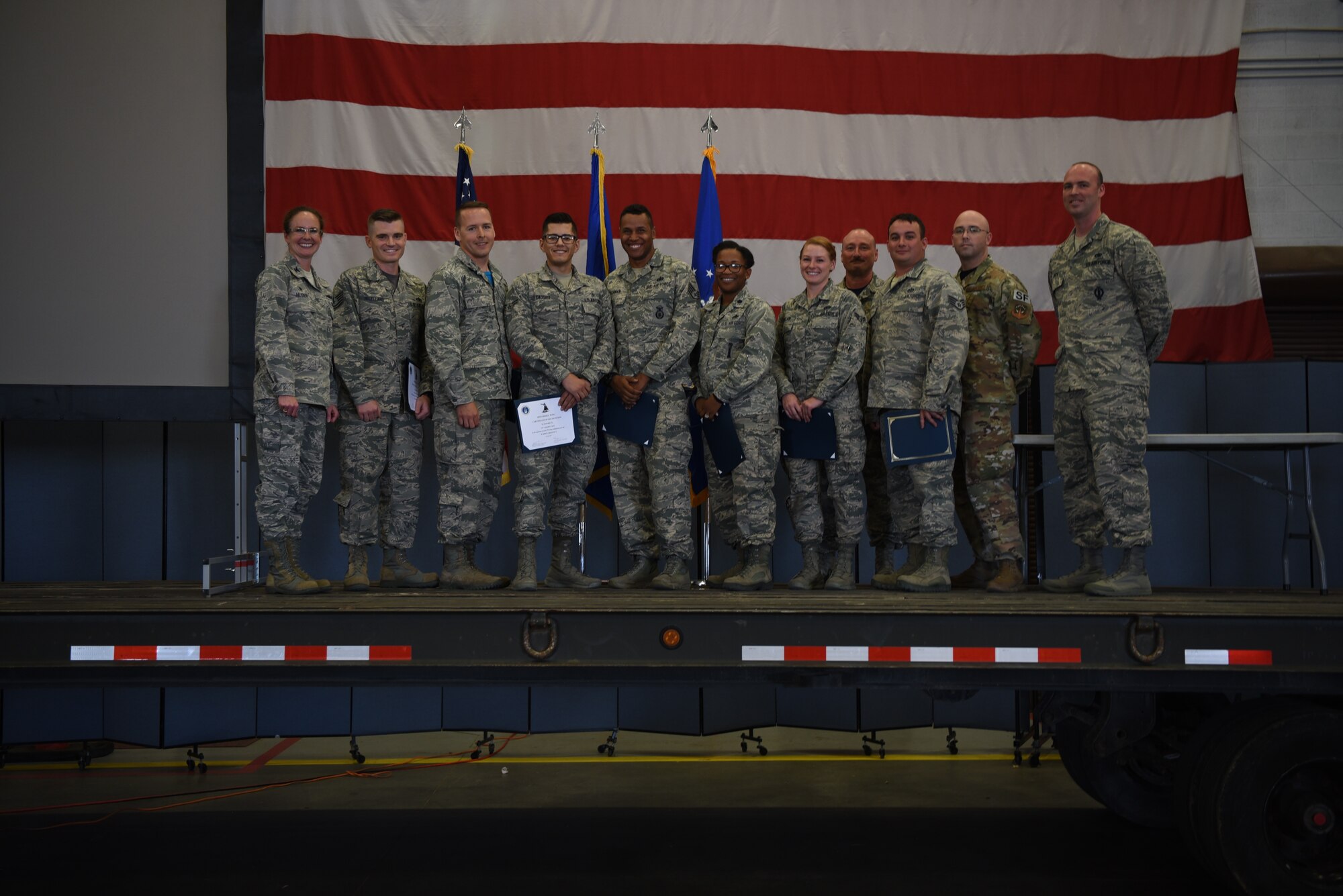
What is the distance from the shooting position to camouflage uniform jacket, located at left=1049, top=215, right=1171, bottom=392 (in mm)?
3779

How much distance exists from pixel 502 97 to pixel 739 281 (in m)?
→ 2.67

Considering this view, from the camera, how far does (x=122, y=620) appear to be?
2.95 m

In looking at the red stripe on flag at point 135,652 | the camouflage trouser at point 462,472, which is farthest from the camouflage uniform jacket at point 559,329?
the red stripe on flag at point 135,652

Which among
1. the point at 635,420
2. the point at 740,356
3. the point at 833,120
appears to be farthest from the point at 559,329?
the point at 833,120

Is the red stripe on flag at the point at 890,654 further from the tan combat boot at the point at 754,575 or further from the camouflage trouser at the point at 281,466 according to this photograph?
the camouflage trouser at the point at 281,466

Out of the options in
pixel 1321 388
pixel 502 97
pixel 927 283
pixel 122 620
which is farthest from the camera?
pixel 502 97

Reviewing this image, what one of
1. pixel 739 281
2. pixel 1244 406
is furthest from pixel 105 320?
pixel 1244 406

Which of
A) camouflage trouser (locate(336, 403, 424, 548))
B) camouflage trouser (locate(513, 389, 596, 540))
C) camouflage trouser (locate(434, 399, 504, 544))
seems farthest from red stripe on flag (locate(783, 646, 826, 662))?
camouflage trouser (locate(336, 403, 424, 548))

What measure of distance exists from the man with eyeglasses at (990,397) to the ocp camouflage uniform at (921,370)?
0.12 meters

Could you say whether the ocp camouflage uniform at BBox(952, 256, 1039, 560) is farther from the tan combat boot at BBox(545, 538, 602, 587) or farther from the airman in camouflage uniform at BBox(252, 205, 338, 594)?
the airman in camouflage uniform at BBox(252, 205, 338, 594)

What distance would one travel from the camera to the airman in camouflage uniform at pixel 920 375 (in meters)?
3.91

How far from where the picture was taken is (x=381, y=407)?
4.29 metres

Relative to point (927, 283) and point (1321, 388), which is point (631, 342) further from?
point (1321, 388)

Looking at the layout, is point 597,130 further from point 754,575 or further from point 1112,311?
point 1112,311
